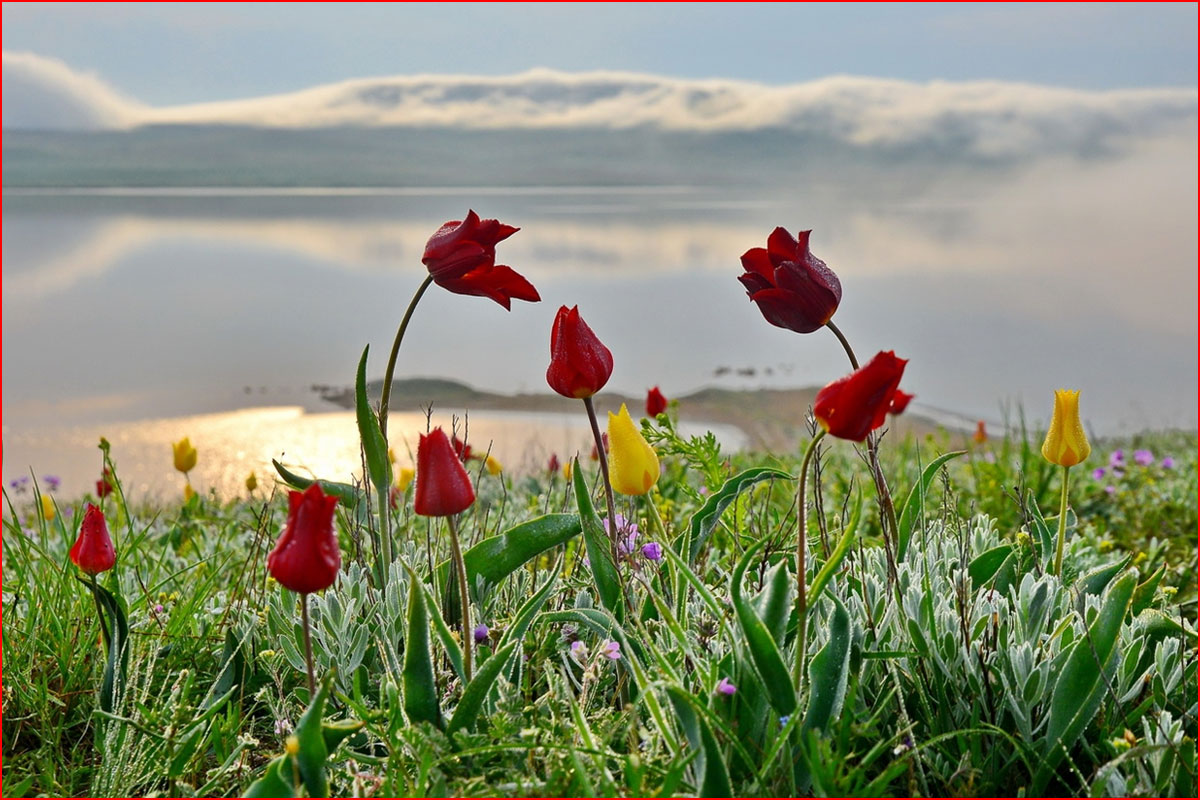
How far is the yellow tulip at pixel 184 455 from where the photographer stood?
393 cm

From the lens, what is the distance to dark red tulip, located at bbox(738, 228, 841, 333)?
189cm

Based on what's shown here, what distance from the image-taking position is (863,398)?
1.44 meters

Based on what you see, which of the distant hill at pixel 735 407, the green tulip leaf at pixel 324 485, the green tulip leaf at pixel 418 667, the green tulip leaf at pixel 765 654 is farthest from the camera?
the distant hill at pixel 735 407

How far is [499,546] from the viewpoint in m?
2.29

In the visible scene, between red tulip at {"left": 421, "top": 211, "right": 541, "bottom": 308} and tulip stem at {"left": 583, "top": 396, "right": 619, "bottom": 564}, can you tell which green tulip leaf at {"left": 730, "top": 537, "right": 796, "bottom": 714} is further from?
red tulip at {"left": 421, "top": 211, "right": 541, "bottom": 308}

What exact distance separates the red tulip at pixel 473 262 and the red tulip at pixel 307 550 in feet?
2.02

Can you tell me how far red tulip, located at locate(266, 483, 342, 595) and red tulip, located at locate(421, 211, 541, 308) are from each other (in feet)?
2.02

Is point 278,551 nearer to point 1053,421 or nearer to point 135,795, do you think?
point 135,795

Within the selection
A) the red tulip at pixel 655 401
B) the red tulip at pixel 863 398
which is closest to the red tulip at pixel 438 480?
the red tulip at pixel 863 398

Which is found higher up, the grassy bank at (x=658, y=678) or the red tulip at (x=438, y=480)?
the red tulip at (x=438, y=480)

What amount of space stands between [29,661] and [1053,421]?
7.26 feet

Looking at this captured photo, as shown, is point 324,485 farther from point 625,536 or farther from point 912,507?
point 912,507

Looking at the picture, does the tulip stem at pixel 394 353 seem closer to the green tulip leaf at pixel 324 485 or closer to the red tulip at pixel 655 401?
the green tulip leaf at pixel 324 485

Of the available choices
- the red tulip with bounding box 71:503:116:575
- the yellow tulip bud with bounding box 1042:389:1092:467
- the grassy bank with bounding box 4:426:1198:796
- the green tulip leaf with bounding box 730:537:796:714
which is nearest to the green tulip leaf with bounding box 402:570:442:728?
the grassy bank with bounding box 4:426:1198:796
